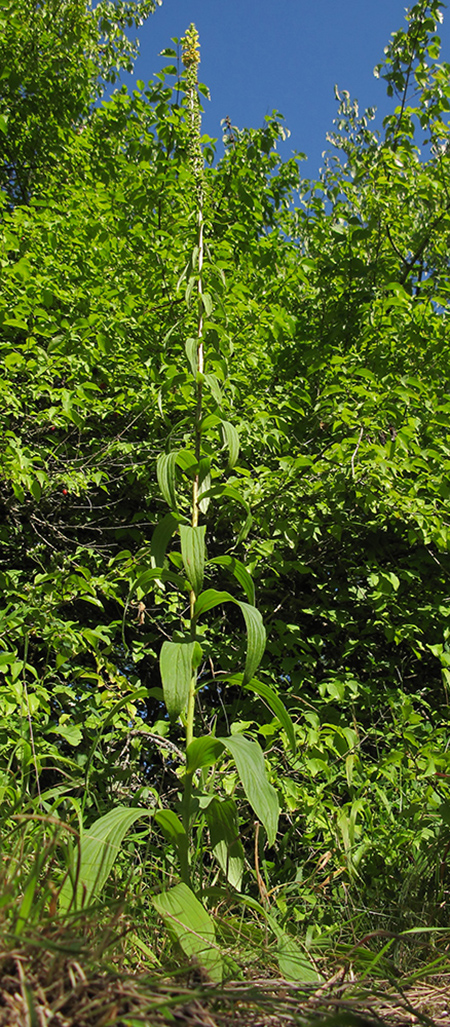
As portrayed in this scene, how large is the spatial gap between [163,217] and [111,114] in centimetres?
112

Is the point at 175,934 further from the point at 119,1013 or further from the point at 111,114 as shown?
the point at 111,114

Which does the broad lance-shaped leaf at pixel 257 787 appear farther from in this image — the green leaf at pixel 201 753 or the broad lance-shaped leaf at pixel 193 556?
the broad lance-shaped leaf at pixel 193 556

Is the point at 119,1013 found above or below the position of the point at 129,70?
below

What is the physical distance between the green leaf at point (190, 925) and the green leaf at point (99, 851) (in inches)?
4.2

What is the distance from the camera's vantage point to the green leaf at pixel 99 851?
1.01 m

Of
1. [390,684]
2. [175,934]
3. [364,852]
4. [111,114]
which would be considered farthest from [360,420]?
[111,114]

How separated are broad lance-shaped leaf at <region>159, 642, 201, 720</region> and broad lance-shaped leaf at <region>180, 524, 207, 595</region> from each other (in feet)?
0.43

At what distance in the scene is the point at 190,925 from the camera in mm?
992

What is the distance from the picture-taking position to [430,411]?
2.80m

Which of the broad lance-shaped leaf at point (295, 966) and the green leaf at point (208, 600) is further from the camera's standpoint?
the green leaf at point (208, 600)

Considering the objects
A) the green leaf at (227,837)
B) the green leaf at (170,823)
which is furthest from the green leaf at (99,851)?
the green leaf at (227,837)

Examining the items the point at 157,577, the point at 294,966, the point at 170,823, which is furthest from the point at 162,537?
the point at 294,966

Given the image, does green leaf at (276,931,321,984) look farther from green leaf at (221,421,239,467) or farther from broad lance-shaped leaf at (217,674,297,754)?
green leaf at (221,421,239,467)

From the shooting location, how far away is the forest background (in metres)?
2.06
